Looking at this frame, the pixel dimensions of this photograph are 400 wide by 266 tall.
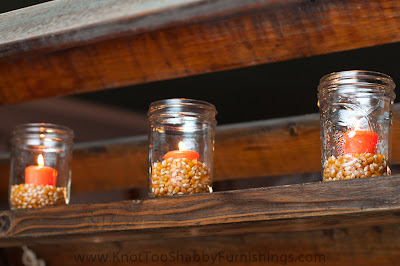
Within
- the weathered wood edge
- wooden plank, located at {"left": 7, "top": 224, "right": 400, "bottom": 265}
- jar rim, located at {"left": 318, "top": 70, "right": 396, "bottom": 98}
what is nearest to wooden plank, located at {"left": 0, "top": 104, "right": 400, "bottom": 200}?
wooden plank, located at {"left": 7, "top": 224, "right": 400, "bottom": 265}

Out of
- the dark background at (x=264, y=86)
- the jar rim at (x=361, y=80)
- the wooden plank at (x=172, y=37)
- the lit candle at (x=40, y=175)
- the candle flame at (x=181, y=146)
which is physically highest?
the dark background at (x=264, y=86)

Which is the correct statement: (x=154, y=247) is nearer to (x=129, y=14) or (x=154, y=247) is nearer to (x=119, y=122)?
(x=129, y=14)

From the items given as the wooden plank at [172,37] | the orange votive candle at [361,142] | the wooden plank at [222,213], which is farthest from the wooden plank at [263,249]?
the wooden plank at [172,37]

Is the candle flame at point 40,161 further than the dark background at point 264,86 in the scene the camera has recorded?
No

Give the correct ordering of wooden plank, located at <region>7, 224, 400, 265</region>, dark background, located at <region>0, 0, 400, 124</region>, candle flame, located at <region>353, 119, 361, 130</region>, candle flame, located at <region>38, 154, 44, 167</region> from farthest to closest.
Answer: dark background, located at <region>0, 0, 400, 124</region> → candle flame, located at <region>38, 154, 44, 167</region> → wooden plank, located at <region>7, 224, 400, 265</region> → candle flame, located at <region>353, 119, 361, 130</region>

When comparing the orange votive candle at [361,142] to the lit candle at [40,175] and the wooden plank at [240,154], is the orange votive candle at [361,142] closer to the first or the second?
the wooden plank at [240,154]

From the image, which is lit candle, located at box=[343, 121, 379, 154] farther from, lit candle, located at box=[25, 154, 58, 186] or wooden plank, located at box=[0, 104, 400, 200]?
lit candle, located at box=[25, 154, 58, 186]
